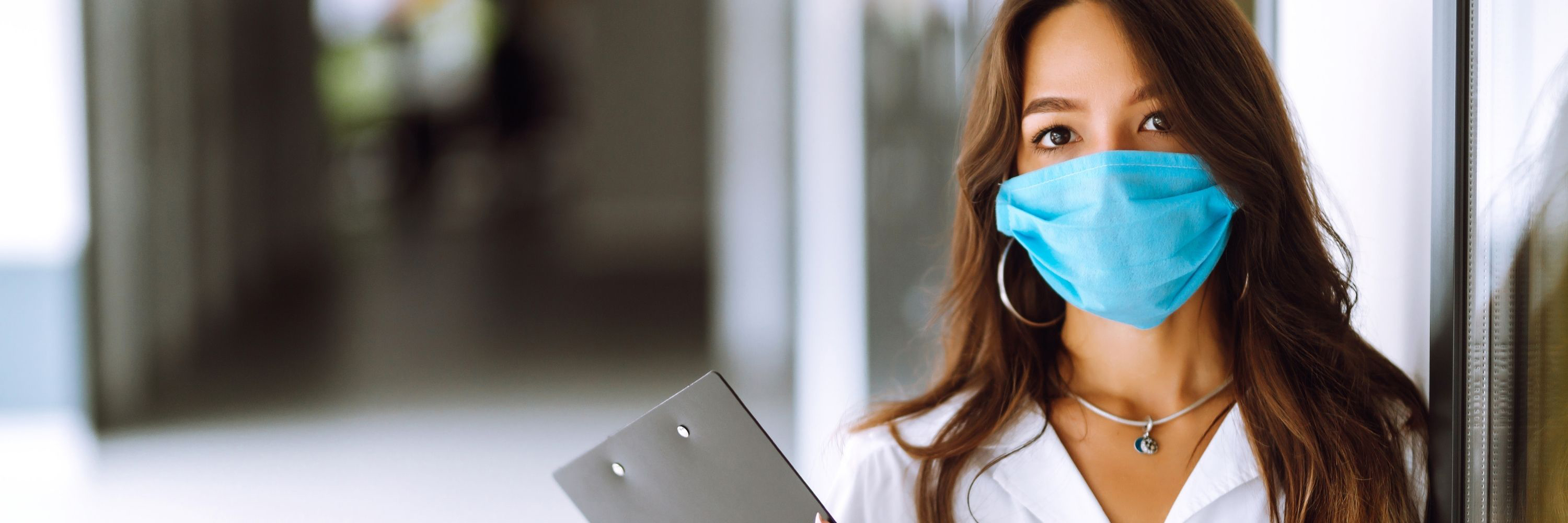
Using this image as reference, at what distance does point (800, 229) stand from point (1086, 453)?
1.93m

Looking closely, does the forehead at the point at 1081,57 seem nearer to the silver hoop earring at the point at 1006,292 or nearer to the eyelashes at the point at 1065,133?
the eyelashes at the point at 1065,133

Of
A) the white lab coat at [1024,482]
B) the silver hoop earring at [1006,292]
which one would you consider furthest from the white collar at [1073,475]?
the silver hoop earring at [1006,292]

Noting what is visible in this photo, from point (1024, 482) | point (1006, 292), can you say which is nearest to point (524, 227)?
point (1006, 292)

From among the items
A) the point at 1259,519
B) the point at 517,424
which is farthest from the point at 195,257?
the point at 1259,519

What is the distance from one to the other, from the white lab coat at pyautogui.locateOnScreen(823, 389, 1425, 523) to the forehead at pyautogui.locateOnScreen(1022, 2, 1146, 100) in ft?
1.27

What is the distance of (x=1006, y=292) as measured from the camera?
1321mm

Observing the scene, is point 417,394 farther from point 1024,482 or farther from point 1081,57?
point 1081,57

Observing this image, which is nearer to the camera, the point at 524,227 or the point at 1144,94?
the point at 1144,94

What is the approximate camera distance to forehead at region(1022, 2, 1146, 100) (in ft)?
3.50

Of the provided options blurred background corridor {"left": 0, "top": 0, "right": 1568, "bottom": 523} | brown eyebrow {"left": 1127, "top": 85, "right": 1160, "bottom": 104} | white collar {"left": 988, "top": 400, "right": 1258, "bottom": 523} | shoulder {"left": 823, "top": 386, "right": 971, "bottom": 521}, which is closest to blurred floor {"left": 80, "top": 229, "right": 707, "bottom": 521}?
blurred background corridor {"left": 0, "top": 0, "right": 1568, "bottom": 523}

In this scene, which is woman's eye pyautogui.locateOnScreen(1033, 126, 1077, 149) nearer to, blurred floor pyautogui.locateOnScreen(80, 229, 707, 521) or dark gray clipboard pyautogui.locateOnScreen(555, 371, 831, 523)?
dark gray clipboard pyautogui.locateOnScreen(555, 371, 831, 523)

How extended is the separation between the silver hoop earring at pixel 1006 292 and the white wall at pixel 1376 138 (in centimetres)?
36

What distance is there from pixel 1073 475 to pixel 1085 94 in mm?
424

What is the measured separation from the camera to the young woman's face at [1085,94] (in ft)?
3.50
